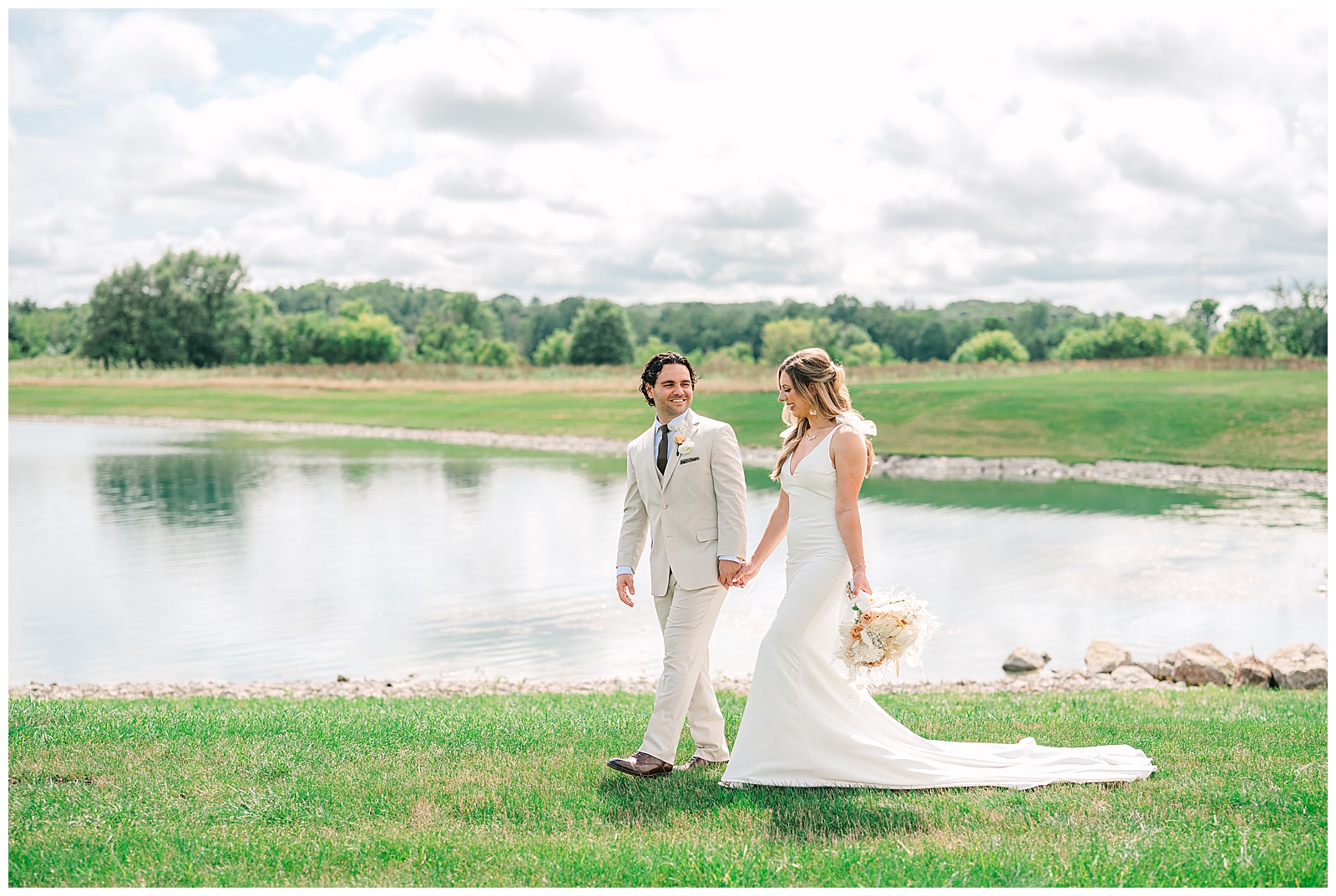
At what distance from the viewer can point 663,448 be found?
640 centimetres

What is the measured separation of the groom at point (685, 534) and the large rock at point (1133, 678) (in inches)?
217

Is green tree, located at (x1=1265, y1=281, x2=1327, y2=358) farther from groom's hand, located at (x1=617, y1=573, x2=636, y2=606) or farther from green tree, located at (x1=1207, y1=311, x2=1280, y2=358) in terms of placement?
groom's hand, located at (x1=617, y1=573, x2=636, y2=606)

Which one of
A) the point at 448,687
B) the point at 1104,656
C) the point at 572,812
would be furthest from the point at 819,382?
the point at 1104,656

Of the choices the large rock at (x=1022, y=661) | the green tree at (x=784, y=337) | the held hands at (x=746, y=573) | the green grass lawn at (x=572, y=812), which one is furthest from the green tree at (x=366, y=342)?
the held hands at (x=746, y=573)

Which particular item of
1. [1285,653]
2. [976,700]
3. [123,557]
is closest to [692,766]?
[976,700]

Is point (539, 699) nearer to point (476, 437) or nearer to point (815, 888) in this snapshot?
point (815, 888)

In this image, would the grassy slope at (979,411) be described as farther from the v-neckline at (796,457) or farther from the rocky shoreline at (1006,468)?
the v-neckline at (796,457)

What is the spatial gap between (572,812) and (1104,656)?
736 centimetres

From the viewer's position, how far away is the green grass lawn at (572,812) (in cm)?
457

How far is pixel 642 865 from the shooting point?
457cm

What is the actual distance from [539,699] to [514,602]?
17.7 feet

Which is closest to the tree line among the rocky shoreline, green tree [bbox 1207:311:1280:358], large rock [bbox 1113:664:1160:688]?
green tree [bbox 1207:311:1280:358]

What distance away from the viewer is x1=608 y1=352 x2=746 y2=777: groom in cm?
615

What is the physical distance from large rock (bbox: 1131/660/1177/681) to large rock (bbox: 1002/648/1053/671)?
3.07 ft
